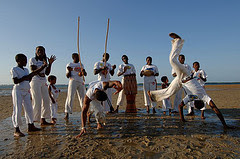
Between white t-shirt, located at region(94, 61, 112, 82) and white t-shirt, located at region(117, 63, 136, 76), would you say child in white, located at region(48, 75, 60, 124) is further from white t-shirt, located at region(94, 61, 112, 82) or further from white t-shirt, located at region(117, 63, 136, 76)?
white t-shirt, located at region(117, 63, 136, 76)

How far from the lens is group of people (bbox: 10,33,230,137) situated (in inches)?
150

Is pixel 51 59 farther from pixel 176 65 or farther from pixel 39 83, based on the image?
pixel 176 65

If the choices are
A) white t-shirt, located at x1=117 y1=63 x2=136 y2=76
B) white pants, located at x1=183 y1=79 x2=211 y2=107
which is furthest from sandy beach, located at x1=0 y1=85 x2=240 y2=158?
white t-shirt, located at x1=117 y1=63 x2=136 y2=76

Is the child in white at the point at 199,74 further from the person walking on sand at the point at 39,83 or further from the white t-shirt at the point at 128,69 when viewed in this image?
the person walking on sand at the point at 39,83

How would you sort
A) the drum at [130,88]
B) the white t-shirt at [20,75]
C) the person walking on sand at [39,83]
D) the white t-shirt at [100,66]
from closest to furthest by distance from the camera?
the white t-shirt at [20,75], the person walking on sand at [39,83], the white t-shirt at [100,66], the drum at [130,88]

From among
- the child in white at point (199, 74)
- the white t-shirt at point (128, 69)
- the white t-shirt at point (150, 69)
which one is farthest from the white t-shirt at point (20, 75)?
the child in white at point (199, 74)

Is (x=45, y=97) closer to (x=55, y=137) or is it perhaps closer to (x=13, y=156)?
(x=55, y=137)

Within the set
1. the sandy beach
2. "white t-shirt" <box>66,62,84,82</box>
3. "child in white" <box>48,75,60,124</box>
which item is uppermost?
"white t-shirt" <box>66,62,84,82</box>

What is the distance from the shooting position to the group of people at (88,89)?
3816 millimetres

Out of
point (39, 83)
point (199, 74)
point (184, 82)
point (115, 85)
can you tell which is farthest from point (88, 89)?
point (199, 74)

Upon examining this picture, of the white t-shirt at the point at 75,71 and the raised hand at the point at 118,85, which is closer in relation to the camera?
the raised hand at the point at 118,85

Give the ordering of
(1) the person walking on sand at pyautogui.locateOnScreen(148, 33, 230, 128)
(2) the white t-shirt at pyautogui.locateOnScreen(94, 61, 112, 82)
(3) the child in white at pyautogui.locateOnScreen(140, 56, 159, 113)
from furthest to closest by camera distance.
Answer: (3) the child in white at pyautogui.locateOnScreen(140, 56, 159, 113), (2) the white t-shirt at pyautogui.locateOnScreen(94, 61, 112, 82), (1) the person walking on sand at pyautogui.locateOnScreen(148, 33, 230, 128)

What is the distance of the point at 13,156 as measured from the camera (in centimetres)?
273

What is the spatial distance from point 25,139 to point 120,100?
4148 millimetres
